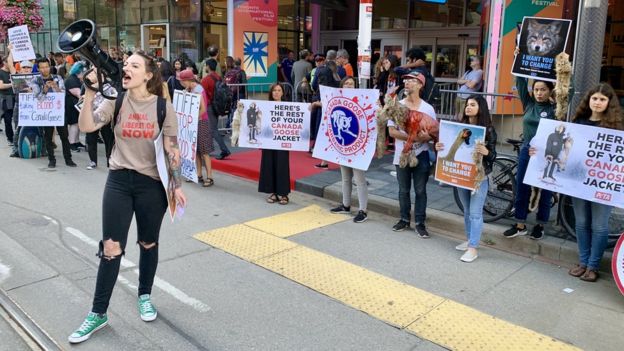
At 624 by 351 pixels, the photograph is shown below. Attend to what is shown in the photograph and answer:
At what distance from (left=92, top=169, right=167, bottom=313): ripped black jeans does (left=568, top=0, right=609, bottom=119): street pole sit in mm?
4248

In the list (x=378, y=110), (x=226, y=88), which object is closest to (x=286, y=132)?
(x=378, y=110)

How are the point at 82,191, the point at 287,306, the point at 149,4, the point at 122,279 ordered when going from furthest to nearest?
the point at 149,4 → the point at 82,191 → the point at 122,279 → the point at 287,306

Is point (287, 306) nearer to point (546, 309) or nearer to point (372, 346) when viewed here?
point (372, 346)

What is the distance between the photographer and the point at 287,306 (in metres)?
4.30

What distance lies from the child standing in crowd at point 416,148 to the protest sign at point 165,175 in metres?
2.91

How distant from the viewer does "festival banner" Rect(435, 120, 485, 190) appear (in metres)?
5.38

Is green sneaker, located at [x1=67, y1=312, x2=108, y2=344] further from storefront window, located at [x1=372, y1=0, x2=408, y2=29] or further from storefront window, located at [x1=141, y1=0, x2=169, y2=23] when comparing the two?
storefront window, located at [x1=141, y1=0, x2=169, y2=23]

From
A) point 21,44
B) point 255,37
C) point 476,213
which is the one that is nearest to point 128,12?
point 255,37

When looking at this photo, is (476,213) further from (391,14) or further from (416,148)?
(391,14)

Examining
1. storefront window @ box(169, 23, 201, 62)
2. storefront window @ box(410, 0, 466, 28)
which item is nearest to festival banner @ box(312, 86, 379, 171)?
storefront window @ box(410, 0, 466, 28)

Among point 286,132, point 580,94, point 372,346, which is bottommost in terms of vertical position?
point 372,346

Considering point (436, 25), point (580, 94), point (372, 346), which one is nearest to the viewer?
point (372, 346)

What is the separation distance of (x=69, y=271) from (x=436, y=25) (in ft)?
41.0

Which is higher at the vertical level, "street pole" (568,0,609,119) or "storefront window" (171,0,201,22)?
"storefront window" (171,0,201,22)
